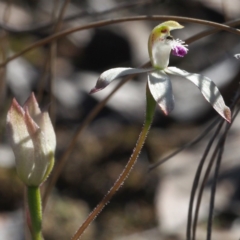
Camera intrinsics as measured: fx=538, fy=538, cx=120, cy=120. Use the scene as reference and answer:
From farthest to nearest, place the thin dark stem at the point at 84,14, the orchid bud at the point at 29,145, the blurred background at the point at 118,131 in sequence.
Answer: the blurred background at the point at 118,131 < the thin dark stem at the point at 84,14 < the orchid bud at the point at 29,145

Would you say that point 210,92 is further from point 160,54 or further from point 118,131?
point 118,131

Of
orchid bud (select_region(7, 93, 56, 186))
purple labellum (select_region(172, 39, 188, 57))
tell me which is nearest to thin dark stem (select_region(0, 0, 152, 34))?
purple labellum (select_region(172, 39, 188, 57))

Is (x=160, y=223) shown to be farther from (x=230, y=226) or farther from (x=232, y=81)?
(x=232, y=81)

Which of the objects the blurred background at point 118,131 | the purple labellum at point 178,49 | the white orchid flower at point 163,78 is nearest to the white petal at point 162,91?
the white orchid flower at point 163,78

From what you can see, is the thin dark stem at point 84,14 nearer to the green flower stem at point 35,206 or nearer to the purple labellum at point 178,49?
the purple labellum at point 178,49

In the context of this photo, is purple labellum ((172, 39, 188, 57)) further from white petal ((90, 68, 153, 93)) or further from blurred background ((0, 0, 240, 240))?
blurred background ((0, 0, 240, 240))

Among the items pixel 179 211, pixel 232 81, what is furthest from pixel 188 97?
pixel 179 211
